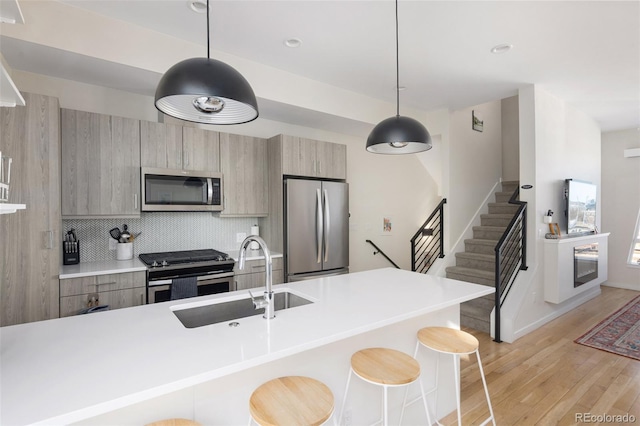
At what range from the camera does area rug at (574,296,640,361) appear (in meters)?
3.35

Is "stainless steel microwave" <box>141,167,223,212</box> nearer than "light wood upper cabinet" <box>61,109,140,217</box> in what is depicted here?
No

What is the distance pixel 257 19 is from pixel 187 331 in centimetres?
226

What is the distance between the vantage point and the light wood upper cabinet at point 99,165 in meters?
2.70

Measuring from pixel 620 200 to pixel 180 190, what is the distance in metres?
7.29

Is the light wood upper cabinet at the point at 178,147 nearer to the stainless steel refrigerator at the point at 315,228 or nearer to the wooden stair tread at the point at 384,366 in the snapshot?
the stainless steel refrigerator at the point at 315,228

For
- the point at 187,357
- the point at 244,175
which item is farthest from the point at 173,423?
the point at 244,175

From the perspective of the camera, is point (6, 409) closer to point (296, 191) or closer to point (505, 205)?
point (296, 191)

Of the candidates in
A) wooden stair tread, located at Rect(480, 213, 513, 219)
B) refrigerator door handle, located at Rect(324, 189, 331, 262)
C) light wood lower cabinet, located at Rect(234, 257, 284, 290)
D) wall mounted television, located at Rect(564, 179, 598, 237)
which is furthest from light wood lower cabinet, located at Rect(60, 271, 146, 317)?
wall mounted television, located at Rect(564, 179, 598, 237)

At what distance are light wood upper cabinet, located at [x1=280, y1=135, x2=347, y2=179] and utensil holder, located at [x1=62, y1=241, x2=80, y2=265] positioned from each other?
205cm

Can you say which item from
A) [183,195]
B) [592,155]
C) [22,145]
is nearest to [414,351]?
[183,195]

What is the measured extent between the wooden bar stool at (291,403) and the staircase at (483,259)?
3.16 metres

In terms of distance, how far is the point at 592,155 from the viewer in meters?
5.25

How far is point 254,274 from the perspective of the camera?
3.45 meters

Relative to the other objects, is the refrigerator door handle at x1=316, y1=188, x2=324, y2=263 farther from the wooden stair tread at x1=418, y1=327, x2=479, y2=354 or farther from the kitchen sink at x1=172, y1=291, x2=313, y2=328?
the wooden stair tread at x1=418, y1=327, x2=479, y2=354
